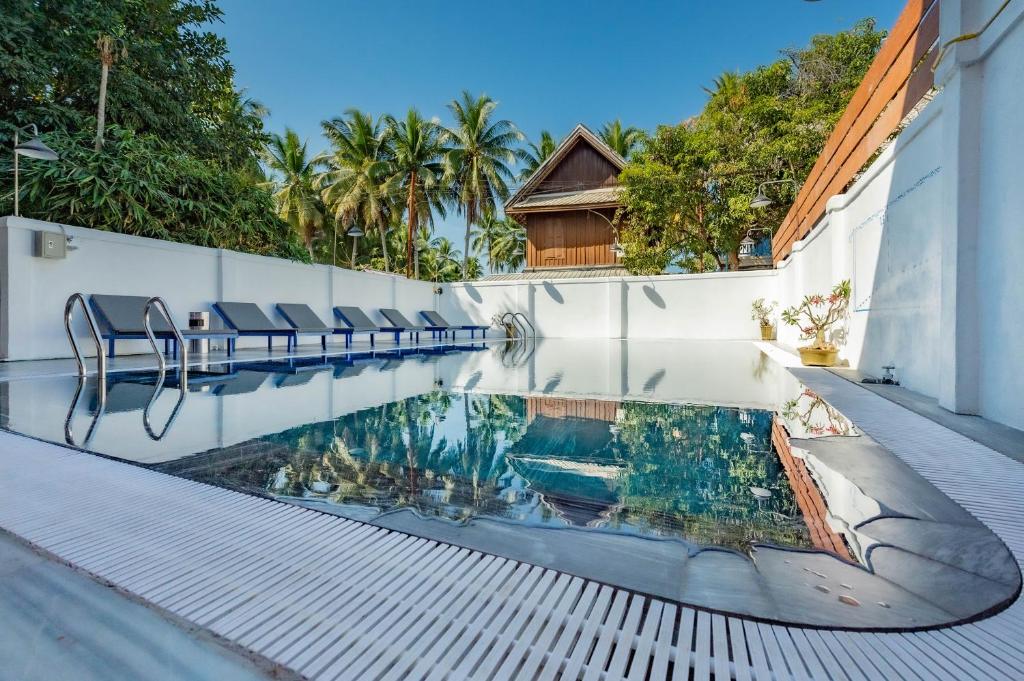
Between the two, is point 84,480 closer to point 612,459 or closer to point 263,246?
point 612,459

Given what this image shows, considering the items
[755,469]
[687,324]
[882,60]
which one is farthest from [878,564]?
[687,324]

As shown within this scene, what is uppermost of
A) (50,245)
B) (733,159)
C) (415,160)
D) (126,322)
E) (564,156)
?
(415,160)

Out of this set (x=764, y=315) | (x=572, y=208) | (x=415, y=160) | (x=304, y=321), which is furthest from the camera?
(x=415, y=160)

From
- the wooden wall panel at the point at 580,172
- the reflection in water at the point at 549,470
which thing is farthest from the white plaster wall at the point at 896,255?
the wooden wall panel at the point at 580,172

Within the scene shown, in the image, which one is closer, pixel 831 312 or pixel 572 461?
pixel 572 461

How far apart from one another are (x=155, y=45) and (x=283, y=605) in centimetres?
1503

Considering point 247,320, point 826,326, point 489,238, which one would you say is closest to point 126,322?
point 247,320

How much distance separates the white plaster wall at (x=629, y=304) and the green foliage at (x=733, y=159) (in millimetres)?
1993

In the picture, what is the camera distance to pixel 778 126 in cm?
1480

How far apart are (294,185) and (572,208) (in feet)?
52.9

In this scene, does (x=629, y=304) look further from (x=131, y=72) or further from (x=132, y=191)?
(x=131, y=72)

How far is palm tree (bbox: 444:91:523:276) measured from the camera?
23703mm

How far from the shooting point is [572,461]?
7.90 ft

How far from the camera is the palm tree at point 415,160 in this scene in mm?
22234
